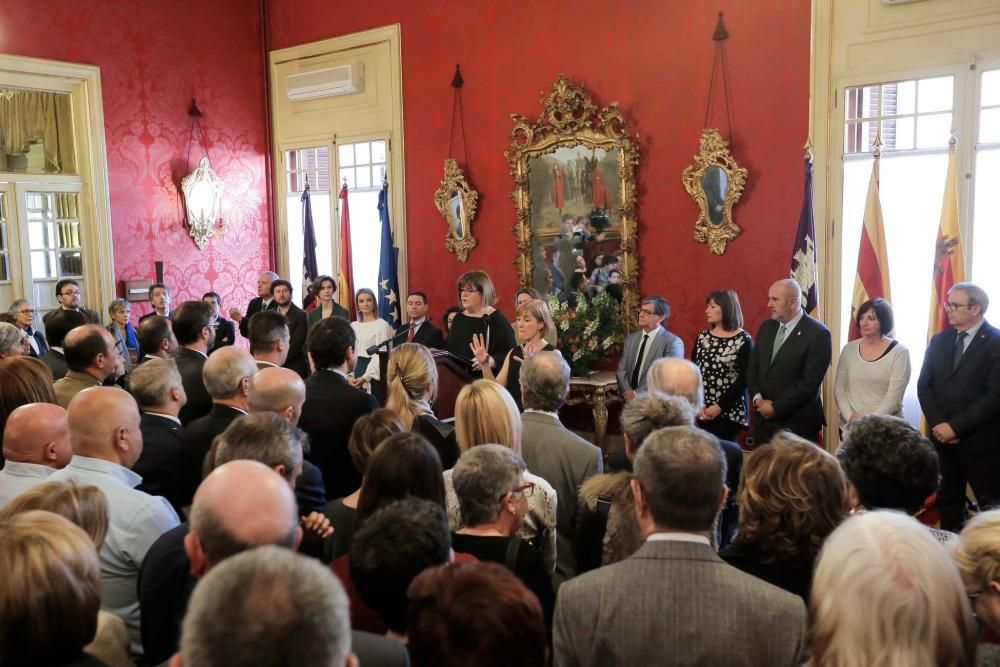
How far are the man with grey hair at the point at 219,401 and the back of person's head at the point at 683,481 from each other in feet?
7.08

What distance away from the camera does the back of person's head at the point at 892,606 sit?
1.53 m

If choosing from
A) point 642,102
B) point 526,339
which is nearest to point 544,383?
point 526,339

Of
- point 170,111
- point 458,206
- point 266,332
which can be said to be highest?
point 170,111

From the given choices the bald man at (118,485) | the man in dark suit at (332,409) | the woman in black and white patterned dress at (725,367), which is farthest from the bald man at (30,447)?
the woman in black and white patterned dress at (725,367)

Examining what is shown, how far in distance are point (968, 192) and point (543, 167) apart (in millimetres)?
3672

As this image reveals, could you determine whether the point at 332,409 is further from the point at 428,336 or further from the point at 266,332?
the point at 428,336

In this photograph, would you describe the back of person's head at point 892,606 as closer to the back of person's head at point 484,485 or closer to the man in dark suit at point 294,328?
the back of person's head at point 484,485

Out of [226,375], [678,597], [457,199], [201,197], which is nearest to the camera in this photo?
[678,597]

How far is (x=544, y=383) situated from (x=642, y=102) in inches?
187

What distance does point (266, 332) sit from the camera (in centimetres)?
438

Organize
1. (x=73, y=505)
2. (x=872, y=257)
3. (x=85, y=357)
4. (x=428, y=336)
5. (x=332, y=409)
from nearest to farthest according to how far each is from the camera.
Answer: (x=73, y=505) → (x=332, y=409) → (x=85, y=357) → (x=872, y=257) → (x=428, y=336)

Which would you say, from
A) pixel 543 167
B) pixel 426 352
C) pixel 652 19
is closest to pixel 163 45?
pixel 543 167

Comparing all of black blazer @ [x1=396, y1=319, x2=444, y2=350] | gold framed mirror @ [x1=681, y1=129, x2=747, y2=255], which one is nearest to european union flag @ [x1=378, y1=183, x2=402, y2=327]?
black blazer @ [x1=396, y1=319, x2=444, y2=350]

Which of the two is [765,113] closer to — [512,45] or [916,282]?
[916,282]
